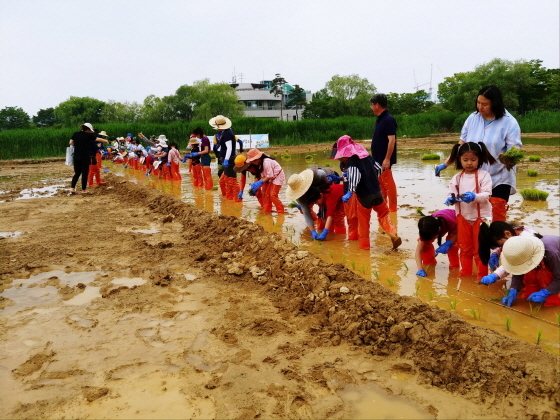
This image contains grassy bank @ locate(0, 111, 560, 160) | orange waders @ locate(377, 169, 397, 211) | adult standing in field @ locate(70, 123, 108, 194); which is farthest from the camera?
grassy bank @ locate(0, 111, 560, 160)

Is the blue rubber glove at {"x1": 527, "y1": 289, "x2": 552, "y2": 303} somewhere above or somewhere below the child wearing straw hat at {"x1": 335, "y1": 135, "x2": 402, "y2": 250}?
below

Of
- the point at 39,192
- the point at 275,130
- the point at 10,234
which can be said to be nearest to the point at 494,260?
the point at 10,234

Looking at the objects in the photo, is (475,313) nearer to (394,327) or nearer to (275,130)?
(394,327)

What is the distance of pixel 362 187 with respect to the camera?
5.15 meters

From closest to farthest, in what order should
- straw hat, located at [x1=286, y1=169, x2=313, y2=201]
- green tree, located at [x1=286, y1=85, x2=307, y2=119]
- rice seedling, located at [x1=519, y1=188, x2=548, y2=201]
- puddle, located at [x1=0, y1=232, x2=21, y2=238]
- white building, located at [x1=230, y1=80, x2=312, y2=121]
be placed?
1. straw hat, located at [x1=286, y1=169, x2=313, y2=201]
2. puddle, located at [x1=0, y1=232, x2=21, y2=238]
3. rice seedling, located at [x1=519, y1=188, x2=548, y2=201]
4. green tree, located at [x1=286, y1=85, x2=307, y2=119]
5. white building, located at [x1=230, y1=80, x2=312, y2=121]

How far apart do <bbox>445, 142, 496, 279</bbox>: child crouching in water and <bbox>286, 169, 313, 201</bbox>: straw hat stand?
6.05 ft

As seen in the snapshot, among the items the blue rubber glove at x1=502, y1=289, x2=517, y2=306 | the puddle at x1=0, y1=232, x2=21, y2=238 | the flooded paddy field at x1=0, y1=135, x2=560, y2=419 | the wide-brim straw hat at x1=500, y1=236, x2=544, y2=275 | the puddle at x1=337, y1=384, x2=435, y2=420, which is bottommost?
the puddle at x1=337, y1=384, x2=435, y2=420

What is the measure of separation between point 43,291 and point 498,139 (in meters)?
4.77

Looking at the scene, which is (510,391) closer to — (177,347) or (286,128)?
(177,347)

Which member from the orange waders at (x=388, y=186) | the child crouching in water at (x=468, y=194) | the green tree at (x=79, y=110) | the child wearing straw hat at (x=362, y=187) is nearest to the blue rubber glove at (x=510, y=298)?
the child crouching in water at (x=468, y=194)

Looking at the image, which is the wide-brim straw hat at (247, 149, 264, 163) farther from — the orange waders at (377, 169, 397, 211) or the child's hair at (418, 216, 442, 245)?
the child's hair at (418, 216, 442, 245)

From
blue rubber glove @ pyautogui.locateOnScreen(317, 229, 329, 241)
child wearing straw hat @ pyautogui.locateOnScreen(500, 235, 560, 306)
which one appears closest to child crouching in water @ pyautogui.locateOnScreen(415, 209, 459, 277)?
child wearing straw hat @ pyautogui.locateOnScreen(500, 235, 560, 306)

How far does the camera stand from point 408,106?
54.1 meters

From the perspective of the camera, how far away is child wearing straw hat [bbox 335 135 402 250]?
16.7 feet
